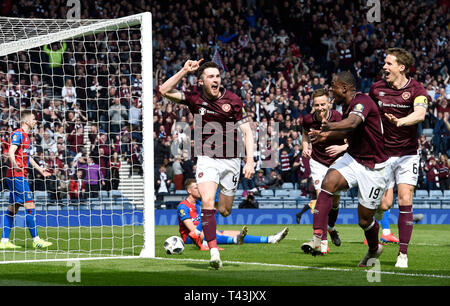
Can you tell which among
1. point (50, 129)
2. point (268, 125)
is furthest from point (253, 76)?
point (50, 129)

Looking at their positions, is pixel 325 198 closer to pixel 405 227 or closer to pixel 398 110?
pixel 405 227

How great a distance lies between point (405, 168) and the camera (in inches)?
338

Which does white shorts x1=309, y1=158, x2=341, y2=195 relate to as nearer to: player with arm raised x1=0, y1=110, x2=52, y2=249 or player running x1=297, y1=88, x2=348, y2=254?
player running x1=297, y1=88, x2=348, y2=254

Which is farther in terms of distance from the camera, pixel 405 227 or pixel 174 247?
pixel 174 247

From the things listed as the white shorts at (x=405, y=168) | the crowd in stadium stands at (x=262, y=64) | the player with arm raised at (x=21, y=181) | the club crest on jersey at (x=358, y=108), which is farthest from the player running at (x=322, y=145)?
the crowd in stadium stands at (x=262, y=64)

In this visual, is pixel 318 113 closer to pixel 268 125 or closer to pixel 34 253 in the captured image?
pixel 34 253

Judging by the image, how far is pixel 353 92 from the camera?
28.8ft

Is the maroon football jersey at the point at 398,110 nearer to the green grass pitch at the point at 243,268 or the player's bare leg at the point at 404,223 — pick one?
the player's bare leg at the point at 404,223

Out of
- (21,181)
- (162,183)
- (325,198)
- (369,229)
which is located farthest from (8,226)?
(162,183)

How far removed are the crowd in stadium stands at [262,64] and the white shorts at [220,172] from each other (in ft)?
31.1

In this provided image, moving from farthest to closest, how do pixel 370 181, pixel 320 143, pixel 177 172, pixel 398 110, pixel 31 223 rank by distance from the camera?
pixel 177 172 → pixel 31 223 → pixel 320 143 → pixel 398 110 → pixel 370 181

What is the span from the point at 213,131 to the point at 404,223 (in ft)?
7.84

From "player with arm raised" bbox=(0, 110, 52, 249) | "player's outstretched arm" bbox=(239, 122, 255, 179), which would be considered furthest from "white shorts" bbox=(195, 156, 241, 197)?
"player with arm raised" bbox=(0, 110, 52, 249)

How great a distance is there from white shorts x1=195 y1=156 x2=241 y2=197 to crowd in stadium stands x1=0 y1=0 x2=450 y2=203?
947cm
